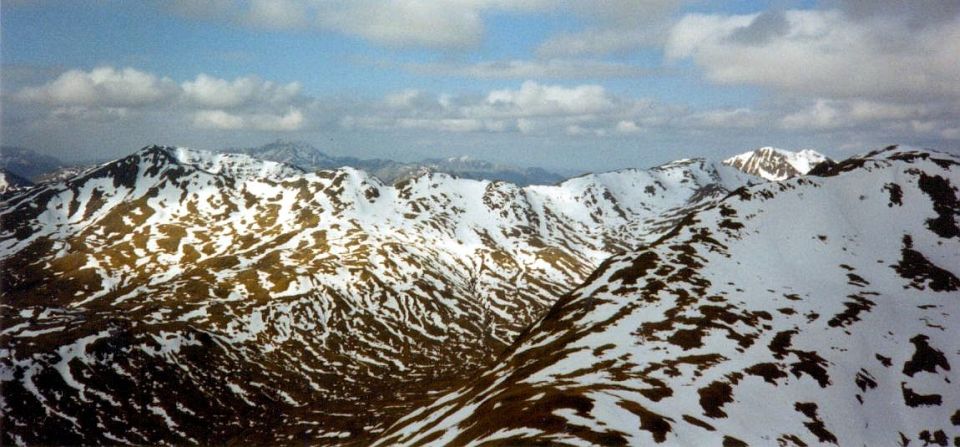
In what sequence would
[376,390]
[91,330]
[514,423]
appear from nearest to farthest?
[514,423], [91,330], [376,390]

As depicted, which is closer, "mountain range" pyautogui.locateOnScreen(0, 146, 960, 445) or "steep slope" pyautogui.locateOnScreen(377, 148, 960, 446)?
"steep slope" pyautogui.locateOnScreen(377, 148, 960, 446)

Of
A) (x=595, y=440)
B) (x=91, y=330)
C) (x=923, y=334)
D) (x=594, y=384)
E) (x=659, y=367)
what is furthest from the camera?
(x=91, y=330)

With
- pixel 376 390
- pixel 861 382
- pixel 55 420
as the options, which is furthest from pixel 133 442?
pixel 861 382

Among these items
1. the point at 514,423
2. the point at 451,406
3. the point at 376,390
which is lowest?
the point at 376,390

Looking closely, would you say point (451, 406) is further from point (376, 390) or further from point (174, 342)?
point (174, 342)

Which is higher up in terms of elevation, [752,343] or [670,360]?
[670,360]

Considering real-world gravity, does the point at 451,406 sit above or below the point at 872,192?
below

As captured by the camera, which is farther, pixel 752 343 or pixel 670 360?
pixel 752 343

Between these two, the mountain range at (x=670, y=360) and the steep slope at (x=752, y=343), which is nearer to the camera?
the steep slope at (x=752, y=343)
